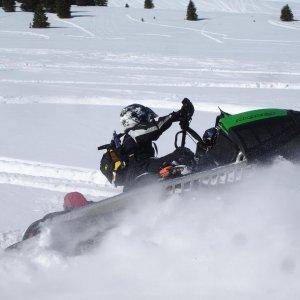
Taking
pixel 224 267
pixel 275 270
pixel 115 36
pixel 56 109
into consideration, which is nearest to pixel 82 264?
pixel 224 267

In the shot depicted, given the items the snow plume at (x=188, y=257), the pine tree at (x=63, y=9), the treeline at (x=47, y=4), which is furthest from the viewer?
the treeline at (x=47, y=4)

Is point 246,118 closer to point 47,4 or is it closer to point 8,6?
point 8,6

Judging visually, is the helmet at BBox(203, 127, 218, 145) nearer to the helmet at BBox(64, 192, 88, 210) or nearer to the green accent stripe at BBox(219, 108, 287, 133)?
the green accent stripe at BBox(219, 108, 287, 133)

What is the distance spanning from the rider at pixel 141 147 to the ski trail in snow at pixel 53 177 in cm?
133

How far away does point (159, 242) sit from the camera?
3.67 m

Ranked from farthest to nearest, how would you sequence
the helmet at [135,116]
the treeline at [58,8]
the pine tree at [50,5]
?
1. the pine tree at [50,5]
2. the treeline at [58,8]
3. the helmet at [135,116]

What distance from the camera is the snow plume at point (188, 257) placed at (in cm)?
336

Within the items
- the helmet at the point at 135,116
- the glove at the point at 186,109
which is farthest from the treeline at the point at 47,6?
the glove at the point at 186,109

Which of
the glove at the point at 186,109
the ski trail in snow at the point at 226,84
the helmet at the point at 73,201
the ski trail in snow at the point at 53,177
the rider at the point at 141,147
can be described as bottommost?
the ski trail in snow at the point at 53,177

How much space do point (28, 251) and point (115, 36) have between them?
1757 centimetres

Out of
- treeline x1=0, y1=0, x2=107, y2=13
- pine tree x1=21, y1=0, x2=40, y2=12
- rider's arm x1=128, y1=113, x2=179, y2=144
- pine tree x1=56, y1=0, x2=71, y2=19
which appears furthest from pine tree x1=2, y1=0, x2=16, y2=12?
rider's arm x1=128, y1=113, x2=179, y2=144

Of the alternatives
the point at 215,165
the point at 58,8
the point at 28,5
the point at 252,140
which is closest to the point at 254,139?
the point at 252,140

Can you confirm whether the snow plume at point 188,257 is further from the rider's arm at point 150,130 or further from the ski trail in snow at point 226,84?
the ski trail in snow at point 226,84

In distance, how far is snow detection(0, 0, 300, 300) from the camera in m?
3.44
